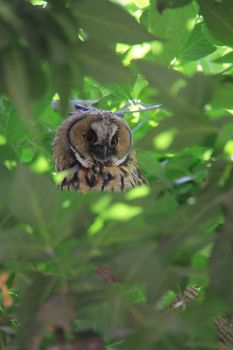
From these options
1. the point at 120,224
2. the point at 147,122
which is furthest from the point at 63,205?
the point at 147,122

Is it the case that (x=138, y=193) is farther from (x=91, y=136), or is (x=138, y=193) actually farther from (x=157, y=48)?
(x=91, y=136)

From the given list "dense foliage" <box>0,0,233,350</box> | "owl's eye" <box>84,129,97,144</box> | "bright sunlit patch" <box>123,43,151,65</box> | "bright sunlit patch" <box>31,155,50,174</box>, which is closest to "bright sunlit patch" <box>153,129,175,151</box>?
"dense foliage" <box>0,0,233,350</box>

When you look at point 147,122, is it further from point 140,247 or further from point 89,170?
point 140,247

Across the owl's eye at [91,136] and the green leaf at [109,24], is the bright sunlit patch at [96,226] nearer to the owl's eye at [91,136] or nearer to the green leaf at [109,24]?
the green leaf at [109,24]

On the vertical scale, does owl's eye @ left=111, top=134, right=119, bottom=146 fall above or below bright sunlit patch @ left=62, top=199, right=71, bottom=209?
below

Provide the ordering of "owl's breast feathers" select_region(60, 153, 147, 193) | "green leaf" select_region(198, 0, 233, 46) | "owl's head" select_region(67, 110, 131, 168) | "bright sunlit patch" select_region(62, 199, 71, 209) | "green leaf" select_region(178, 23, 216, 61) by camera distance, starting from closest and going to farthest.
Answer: "bright sunlit patch" select_region(62, 199, 71, 209) < "green leaf" select_region(198, 0, 233, 46) < "green leaf" select_region(178, 23, 216, 61) < "owl's breast feathers" select_region(60, 153, 147, 193) < "owl's head" select_region(67, 110, 131, 168)

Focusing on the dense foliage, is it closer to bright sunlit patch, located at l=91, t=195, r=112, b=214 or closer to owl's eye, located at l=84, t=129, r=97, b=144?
bright sunlit patch, located at l=91, t=195, r=112, b=214

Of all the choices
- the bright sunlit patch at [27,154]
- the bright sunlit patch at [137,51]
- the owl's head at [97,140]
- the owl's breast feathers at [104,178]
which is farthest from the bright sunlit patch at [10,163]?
the owl's head at [97,140]
